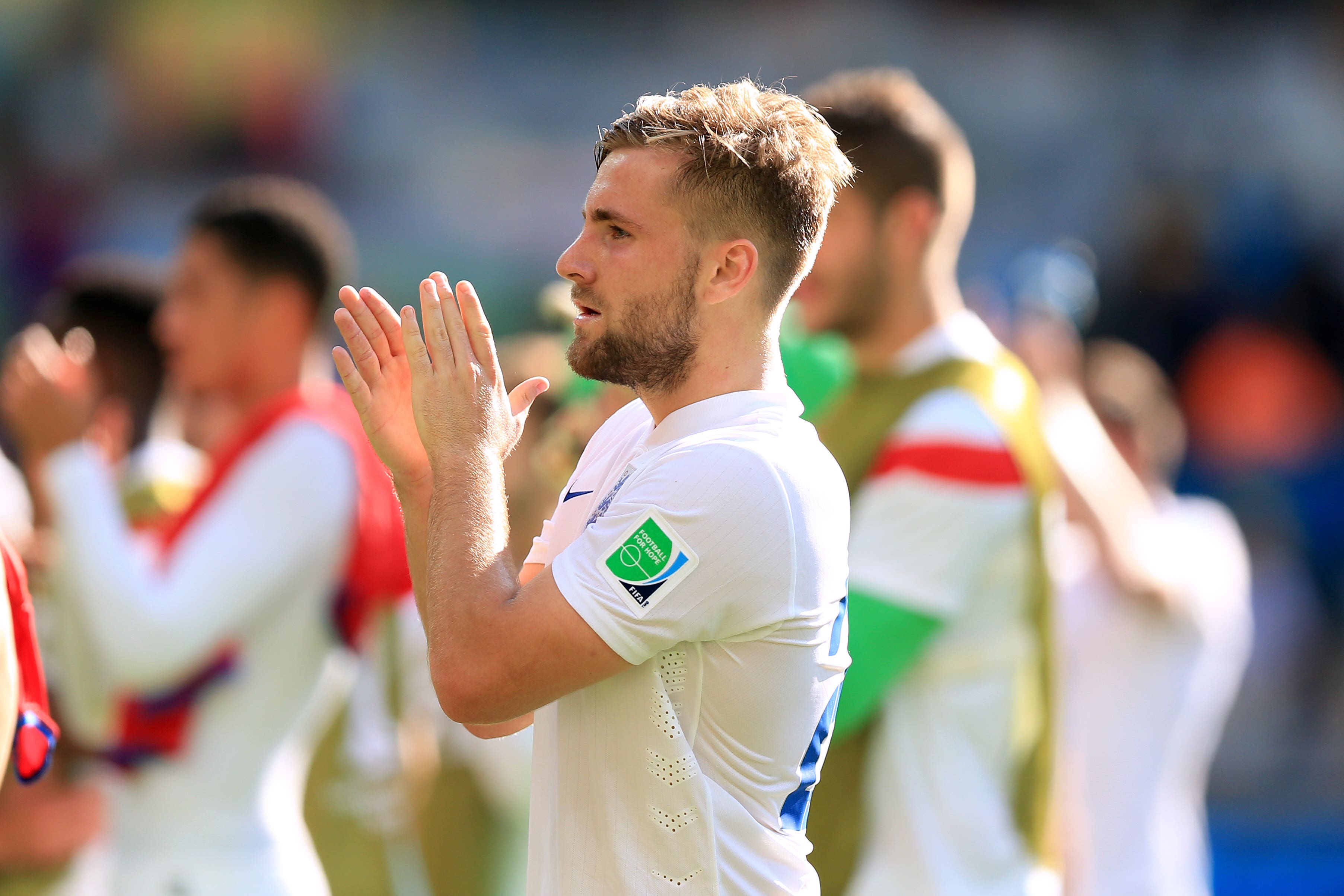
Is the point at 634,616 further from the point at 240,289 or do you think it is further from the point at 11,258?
the point at 11,258

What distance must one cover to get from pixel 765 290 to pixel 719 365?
127 mm

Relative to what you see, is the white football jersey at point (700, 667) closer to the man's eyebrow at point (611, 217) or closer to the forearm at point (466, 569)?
the forearm at point (466, 569)

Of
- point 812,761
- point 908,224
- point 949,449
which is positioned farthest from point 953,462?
point 812,761

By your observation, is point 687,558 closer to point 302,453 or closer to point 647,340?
point 647,340

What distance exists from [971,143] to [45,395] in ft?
42.8

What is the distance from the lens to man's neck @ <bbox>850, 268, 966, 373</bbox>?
366 cm

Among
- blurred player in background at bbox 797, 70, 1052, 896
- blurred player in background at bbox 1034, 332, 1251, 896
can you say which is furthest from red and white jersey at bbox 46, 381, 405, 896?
blurred player in background at bbox 1034, 332, 1251, 896

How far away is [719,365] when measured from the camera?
2158 mm

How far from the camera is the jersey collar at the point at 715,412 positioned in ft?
6.93

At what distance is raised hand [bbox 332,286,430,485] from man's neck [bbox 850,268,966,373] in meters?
1.69

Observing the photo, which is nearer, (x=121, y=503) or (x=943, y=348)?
(x=943, y=348)

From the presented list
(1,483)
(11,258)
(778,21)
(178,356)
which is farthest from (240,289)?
(778,21)

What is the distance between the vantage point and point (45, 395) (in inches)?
138

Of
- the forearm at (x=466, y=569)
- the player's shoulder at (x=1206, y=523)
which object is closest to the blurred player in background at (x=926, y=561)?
the forearm at (x=466, y=569)
